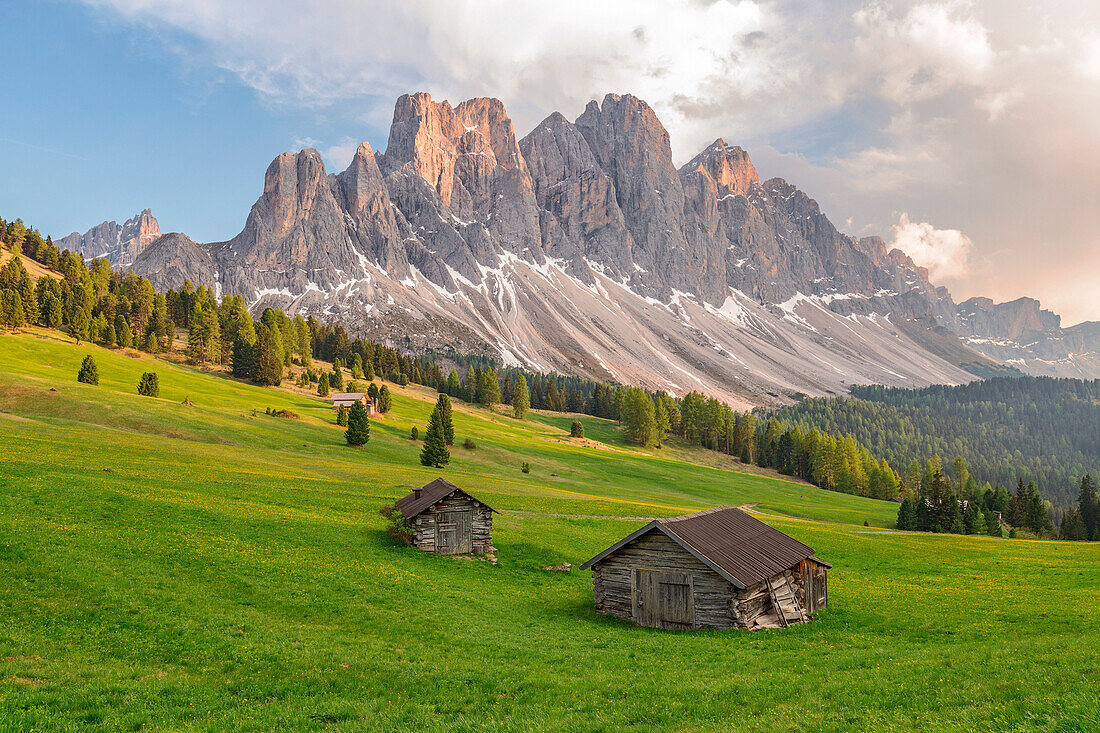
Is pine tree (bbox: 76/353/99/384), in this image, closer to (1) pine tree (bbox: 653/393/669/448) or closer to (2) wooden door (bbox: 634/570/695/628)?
(2) wooden door (bbox: 634/570/695/628)

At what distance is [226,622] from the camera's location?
21.0 meters

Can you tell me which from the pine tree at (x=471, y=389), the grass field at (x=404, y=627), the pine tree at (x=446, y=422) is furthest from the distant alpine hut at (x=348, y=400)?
the pine tree at (x=471, y=389)

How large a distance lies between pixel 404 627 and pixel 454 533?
15428 millimetres

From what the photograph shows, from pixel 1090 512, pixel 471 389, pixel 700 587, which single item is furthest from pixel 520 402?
pixel 700 587

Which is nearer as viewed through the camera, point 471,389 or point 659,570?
point 659,570

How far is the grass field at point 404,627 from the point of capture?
1417 centimetres

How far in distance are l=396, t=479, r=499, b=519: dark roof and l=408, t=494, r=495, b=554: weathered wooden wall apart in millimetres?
354

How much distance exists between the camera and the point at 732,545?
29281 millimetres

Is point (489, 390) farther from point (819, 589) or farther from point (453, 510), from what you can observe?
point (819, 589)

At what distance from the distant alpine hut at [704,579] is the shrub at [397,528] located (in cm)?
1476

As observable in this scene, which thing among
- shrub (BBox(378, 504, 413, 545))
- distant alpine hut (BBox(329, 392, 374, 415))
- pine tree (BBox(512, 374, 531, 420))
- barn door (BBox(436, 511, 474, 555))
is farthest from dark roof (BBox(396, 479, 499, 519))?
pine tree (BBox(512, 374, 531, 420))

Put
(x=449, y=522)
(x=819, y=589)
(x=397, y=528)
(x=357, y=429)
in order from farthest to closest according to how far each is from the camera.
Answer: (x=357, y=429), (x=397, y=528), (x=449, y=522), (x=819, y=589)

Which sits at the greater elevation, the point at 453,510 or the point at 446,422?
the point at 446,422

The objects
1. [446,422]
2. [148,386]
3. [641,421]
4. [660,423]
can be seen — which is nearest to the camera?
[148,386]
